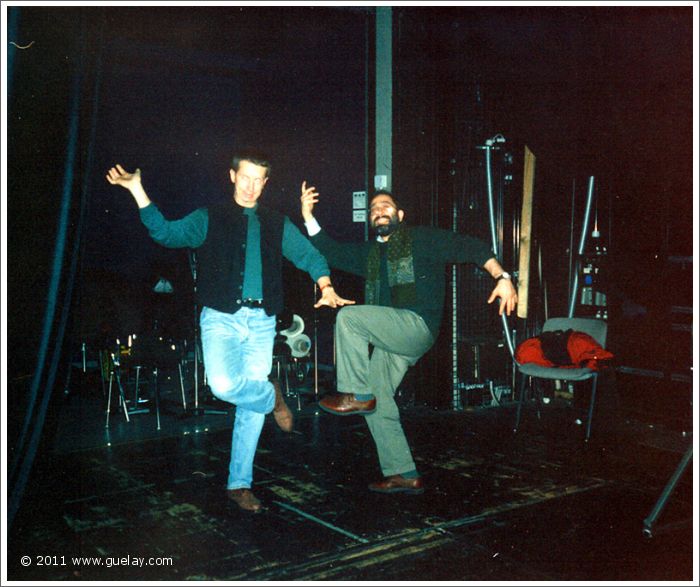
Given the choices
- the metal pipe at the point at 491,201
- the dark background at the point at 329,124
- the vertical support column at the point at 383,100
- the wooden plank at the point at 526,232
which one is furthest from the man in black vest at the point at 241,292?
the wooden plank at the point at 526,232

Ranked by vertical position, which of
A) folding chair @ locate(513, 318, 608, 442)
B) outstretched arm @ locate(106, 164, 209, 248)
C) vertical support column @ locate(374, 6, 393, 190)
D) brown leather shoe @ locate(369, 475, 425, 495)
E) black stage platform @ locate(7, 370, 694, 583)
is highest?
vertical support column @ locate(374, 6, 393, 190)

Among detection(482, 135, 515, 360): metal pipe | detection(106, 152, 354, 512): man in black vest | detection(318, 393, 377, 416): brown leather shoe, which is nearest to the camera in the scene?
detection(106, 152, 354, 512): man in black vest

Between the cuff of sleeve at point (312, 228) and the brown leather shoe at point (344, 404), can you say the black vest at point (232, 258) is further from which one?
the brown leather shoe at point (344, 404)

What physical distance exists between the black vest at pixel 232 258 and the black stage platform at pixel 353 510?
3.75 ft

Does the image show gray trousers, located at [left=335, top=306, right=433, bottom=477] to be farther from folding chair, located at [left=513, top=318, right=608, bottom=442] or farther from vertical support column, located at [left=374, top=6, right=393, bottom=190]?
vertical support column, located at [left=374, top=6, right=393, bottom=190]

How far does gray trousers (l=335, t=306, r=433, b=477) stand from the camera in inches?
137

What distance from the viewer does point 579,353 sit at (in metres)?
5.03

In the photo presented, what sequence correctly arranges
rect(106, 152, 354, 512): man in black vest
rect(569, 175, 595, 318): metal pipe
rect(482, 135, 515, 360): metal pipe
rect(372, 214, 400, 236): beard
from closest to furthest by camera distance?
rect(106, 152, 354, 512): man in black vest < rect(372, 214, 400, 236): beard < rect(482, 135, 515, 360): metal pipe < rect(569, 175, 595, 318): metal pipe

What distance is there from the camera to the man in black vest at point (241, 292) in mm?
3334

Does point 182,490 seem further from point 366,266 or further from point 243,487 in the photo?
point 366,266

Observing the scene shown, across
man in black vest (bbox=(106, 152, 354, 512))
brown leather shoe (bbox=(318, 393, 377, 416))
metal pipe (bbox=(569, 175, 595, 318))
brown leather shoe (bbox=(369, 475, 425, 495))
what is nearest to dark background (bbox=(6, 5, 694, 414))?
metal pipe (bbox=(569, 175, 595, 318))

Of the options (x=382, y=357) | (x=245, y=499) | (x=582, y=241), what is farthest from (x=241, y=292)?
(x=582, y=241)

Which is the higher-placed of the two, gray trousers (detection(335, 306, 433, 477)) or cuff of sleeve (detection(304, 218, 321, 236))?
cuff of sleeve (detection(304, 218, 321, 236))

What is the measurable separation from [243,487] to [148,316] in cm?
368
